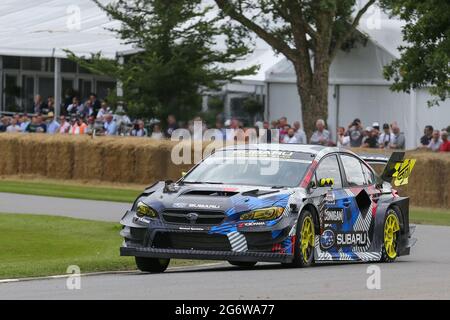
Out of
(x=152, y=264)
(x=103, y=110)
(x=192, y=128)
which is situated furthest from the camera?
(x=103, y=110)

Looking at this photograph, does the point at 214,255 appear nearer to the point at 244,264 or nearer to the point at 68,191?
the point at 244,264

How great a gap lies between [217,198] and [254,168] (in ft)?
3.72

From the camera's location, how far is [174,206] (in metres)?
13.0

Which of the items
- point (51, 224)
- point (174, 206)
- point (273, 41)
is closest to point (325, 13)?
point (273, 41)

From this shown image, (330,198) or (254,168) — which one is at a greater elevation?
(254,168)

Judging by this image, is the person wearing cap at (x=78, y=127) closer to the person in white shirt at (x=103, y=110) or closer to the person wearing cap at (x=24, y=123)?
the person in white shirt at (x=103, y=110)

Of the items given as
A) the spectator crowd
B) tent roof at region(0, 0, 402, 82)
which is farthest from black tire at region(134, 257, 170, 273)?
tent roof at region(0, 0, 402, 82)

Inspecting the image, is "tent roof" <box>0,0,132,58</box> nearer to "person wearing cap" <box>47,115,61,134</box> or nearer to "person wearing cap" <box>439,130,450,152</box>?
"person wearing cap" <box>47,115,61,134</box>

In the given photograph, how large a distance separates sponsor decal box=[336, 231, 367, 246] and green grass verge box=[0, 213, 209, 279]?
204 cm

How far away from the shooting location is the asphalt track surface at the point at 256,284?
10.4 metres

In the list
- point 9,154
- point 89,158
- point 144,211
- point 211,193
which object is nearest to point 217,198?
point 211,193

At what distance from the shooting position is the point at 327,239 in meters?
13.8

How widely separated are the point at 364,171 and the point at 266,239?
281cm
